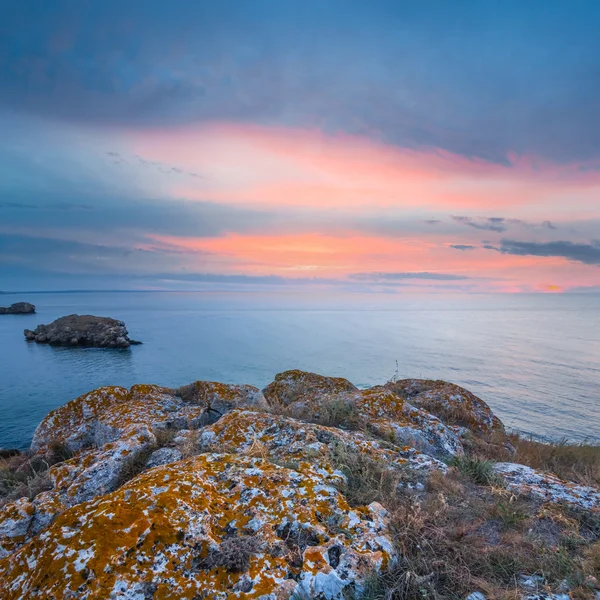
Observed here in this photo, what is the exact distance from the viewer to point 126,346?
60.5 meters

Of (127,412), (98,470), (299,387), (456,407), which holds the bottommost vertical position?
(456,407)

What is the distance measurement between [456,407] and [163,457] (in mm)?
8126

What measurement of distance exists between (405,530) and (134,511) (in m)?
2.58

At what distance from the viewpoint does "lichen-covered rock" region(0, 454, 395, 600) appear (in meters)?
2.64

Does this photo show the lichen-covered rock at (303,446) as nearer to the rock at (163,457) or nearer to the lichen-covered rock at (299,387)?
the rock at (163,457)

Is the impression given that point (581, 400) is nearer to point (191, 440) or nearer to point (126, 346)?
point (191, 440)

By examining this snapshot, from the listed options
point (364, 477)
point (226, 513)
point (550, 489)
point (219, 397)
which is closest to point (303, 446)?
point (364, 477)

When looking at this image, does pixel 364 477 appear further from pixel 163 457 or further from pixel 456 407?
pixel 456 407

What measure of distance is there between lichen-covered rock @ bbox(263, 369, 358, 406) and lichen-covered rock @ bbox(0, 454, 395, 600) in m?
6.40

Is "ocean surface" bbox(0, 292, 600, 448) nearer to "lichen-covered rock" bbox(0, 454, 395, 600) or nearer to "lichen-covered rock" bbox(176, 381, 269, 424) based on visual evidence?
"lichen-covered rock" bbox(176, 381, 269, 424)

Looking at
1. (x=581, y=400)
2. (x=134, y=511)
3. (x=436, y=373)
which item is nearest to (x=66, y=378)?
(x=436, y=373)

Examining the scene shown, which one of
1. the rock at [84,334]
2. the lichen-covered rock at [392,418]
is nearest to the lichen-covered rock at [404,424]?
the lichen-covered rock at [392,418]

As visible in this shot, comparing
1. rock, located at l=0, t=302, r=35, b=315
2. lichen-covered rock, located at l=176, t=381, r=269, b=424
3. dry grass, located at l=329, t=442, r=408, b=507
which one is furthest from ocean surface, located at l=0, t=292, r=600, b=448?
rock, located at l=0, t=302, r=35, b=315

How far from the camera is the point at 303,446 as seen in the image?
507 centimetres
